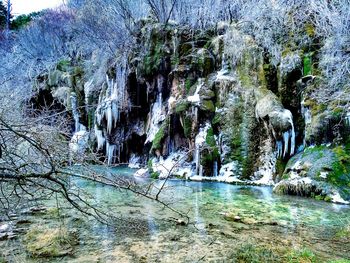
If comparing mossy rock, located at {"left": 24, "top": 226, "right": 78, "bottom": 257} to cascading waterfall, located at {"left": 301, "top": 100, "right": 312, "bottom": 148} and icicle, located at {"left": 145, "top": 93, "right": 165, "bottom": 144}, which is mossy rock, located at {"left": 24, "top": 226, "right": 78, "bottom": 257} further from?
icicle, located at {"left": 145, "top": 93, "right": 165, "bottom": 144}

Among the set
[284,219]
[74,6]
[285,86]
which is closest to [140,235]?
[284,219]

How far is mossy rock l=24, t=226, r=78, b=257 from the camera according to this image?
4715 millimetres

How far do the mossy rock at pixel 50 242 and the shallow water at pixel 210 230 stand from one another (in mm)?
151

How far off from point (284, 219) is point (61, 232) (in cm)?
403

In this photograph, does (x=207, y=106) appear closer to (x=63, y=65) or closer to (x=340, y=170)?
(x=340, y=170)

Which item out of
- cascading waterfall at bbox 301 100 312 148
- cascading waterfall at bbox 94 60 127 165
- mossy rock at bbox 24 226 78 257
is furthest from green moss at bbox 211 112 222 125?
mossy rock at bbox 24 226 78 257

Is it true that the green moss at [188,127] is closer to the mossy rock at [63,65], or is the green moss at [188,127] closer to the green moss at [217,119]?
the green moss at [217,119]

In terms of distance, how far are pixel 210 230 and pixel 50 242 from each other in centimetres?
257

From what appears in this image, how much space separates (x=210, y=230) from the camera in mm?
5707

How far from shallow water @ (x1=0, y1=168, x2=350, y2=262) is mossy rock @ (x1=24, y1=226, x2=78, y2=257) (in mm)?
151

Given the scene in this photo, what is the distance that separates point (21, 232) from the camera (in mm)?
5617

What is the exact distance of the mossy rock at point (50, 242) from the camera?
471cm

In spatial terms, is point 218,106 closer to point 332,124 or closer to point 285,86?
point 285,86

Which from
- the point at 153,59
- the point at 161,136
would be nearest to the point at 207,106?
the point at 161,136
